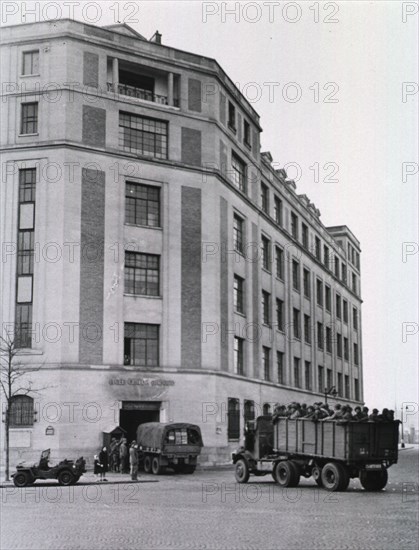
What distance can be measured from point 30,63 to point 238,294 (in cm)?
1752

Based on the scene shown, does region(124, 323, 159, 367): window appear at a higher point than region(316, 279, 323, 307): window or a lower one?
lower

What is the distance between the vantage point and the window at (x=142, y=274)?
39500 millimetres

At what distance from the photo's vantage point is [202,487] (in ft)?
83.3

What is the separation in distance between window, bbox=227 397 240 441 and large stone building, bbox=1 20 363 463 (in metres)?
0.11

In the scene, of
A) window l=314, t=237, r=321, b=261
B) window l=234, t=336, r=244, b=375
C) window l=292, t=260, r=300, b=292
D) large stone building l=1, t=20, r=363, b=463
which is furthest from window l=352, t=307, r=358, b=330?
large stone building l=1, t=20, r=363, b=463

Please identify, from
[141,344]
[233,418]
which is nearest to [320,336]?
[233,418]

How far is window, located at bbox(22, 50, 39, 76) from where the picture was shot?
39750 millimetres

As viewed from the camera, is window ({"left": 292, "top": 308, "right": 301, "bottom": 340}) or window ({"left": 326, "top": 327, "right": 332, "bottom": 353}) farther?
window ({"left": 326, "top": 327, "right": 332, "bottom": 353})

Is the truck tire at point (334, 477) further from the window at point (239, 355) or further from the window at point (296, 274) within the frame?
the window at point (296, 274)

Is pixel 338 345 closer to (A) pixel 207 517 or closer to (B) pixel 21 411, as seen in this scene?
(B) pixel 21 411

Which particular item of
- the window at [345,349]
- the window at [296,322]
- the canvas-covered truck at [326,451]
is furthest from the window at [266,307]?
the window at [345,349]

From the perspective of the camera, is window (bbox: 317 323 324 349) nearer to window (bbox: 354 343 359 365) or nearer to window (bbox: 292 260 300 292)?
window (bbox: 292 260 300 292)

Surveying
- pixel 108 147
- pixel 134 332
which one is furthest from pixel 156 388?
pixel 108 147

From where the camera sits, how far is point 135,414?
3950cm
